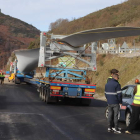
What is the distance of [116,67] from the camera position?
114 feet

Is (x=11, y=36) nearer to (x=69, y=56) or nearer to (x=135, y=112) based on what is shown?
(x=69, y=56)

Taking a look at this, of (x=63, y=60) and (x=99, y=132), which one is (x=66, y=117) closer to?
(x=99, y=132)

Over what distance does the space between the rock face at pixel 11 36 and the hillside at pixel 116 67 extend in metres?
64.6

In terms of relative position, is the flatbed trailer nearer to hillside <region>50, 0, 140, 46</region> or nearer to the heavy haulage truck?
the heavy haulage truck

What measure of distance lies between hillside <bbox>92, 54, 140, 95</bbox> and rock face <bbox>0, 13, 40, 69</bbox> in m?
64.6

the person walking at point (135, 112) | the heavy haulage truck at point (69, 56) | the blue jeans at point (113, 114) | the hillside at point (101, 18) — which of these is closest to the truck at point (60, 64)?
the heavy haulage truck at point (69, 56)

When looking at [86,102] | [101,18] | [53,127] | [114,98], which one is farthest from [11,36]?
[114,98]

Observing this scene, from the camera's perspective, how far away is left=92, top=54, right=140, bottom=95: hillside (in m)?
28.5

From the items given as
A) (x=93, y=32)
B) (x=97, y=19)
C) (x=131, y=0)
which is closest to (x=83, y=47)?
(x=93, y=32)

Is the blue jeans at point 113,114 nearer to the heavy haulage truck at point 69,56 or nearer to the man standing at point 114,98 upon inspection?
the man standing at point 114,98

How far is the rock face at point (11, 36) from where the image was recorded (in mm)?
120062

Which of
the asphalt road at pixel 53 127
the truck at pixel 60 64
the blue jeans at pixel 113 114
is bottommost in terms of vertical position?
the asphalt road at pixel 53 127

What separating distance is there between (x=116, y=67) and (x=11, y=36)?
119 meters

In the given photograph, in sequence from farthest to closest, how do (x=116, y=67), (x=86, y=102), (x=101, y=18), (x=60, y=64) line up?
(x=101, y=18)
(x=116, y=67)
(x=60, y=64)
(x=86, y=102)
